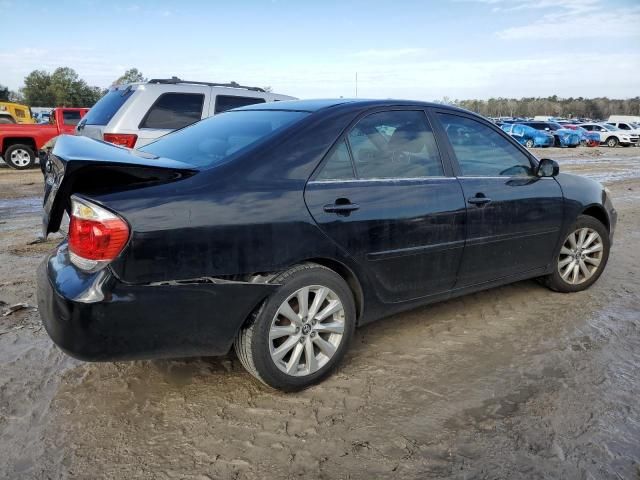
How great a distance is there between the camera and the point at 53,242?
19.8ft

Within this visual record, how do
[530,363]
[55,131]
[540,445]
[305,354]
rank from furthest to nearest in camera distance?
[55,131] → [530,363] → [305,354] → [540,445]

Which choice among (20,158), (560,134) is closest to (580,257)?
(20,158)

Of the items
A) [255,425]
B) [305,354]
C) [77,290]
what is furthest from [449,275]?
[77,290]

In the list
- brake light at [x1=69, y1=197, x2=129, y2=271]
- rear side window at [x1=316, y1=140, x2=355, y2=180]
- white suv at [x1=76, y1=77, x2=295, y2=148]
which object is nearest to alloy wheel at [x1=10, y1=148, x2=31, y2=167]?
white suv at [x1=76, y1=77, x2=295, y2=148]

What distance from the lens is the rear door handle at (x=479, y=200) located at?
3.63m

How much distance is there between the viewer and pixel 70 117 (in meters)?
14.6

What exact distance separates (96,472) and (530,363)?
2.54 m

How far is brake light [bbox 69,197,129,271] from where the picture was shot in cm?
241

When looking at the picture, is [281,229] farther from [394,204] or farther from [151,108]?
[151,108]

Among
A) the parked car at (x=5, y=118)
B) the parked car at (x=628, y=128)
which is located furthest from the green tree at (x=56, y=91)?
the parked car at (x=628, y=128)

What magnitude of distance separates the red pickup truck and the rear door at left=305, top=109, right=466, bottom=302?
12647mm

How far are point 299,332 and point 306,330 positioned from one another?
45 mm

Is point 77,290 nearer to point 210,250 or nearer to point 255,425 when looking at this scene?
point 210,250

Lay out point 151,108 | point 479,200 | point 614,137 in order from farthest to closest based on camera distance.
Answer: point 614,137, point 151,108, point 479,200
